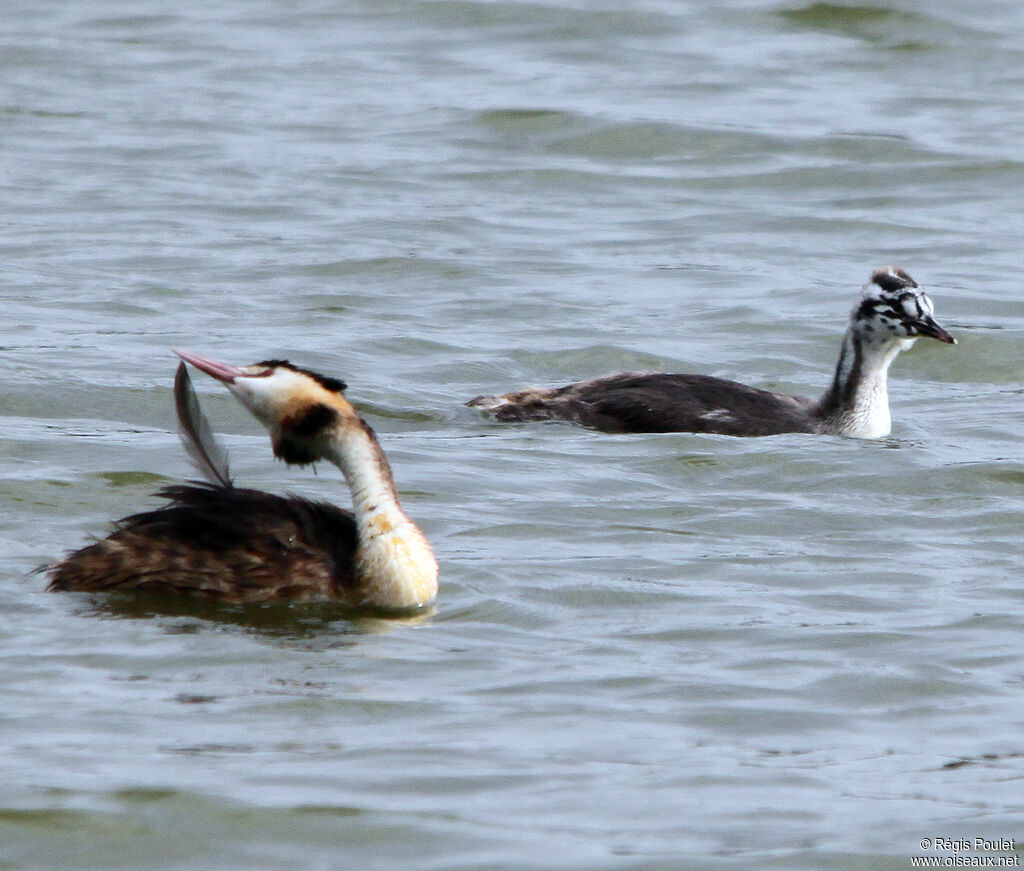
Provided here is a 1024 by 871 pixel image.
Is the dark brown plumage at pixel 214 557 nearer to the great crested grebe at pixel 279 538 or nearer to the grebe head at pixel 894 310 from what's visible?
the great crested grebe at pixel 279 538

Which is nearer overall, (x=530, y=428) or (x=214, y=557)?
(x=214, y=557)

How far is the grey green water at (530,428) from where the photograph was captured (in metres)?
6.64

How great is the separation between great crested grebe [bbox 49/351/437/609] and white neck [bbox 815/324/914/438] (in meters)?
4.50

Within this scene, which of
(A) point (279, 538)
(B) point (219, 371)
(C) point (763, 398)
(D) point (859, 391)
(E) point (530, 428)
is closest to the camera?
(B) point (219, 371)

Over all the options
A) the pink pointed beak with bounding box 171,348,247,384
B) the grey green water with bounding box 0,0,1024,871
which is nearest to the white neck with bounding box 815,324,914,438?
the grey green water with bounding box 0,0,1024,871

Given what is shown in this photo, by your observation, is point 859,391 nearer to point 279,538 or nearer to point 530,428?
point 530,428

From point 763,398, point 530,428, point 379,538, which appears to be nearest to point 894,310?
point 763,398

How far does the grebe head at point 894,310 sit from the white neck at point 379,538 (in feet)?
16.7

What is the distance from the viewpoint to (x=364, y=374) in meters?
13.5

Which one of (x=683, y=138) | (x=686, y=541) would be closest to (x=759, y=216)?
(x=683, y=138)

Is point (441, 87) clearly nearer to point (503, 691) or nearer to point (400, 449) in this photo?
point (400, 449)

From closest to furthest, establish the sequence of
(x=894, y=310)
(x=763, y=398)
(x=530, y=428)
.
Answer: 1. (x=530, y=428)
2. (x=763, y=398)
3. (x=894, y=310)

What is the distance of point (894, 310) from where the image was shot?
42.5 feet

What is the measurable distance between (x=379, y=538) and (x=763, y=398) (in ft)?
14.2
